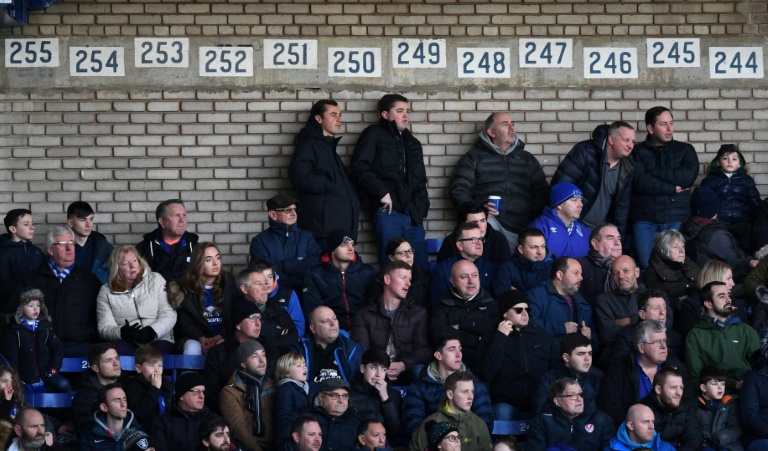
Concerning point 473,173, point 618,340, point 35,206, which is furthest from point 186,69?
point 618,340

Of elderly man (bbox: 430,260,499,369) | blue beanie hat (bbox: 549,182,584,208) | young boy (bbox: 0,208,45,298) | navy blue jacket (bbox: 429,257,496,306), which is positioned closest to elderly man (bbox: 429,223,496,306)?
navy blue jacket (bbox: 429,257,496,306)

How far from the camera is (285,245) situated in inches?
535

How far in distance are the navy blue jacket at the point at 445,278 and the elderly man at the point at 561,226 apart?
2.54 feet

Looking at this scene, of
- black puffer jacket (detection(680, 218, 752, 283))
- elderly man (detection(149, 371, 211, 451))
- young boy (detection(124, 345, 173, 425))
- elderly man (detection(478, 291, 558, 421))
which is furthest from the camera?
black puffer jacket (detection(680, 218, 752, 283))

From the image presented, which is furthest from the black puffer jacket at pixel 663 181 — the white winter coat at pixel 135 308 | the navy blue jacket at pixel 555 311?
the white winter coat at pixel 135 308

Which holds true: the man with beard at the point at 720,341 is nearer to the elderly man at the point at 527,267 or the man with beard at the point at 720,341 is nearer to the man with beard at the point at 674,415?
the man with beard at the point at 674,415

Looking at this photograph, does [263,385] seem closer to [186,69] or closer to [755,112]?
[186,69]

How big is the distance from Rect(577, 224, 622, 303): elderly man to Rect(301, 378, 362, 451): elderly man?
2.65 meters

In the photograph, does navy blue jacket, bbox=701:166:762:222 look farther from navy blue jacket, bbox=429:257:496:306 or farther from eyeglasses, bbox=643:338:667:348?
eyeglasses, bbox=643:338:667:348

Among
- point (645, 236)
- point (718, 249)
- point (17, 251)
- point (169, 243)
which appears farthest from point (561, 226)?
point (17, 251)

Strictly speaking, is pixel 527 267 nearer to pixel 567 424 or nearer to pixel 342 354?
pixel 342 354

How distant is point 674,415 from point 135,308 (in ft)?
13.4

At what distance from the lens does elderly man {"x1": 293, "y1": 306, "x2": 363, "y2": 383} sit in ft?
40.6

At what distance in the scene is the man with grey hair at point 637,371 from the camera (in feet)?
39.8
